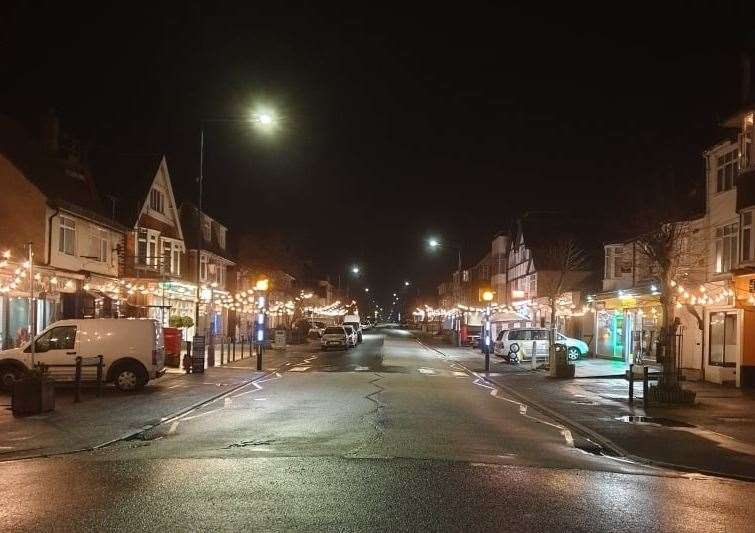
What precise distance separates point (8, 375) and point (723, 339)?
76.8 feet

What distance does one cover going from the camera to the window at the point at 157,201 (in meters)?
40.9

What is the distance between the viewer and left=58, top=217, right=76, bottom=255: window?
30.8m

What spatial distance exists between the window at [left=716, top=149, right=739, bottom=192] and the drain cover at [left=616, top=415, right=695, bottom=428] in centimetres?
1212

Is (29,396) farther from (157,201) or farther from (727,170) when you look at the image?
(157,201)

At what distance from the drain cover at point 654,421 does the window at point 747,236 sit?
8889 mm

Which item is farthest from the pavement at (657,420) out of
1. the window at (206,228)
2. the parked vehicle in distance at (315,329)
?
the parked vehicle in distance at (315,329)

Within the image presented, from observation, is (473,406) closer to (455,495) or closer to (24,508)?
(455,495)

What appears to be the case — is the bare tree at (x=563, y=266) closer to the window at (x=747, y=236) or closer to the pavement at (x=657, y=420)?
the pavement at (x=657, y=420)

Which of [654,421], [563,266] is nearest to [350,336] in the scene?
[563,266]

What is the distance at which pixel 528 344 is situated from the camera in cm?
3788

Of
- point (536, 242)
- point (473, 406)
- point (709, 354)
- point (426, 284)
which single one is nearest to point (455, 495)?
point (473, 406)

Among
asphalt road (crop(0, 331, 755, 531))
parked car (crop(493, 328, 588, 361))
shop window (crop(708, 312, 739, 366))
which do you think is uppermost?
shop window (crop(708, 312, 739, 366))

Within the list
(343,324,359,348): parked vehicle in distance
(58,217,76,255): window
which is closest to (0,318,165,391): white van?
(58,217,76,255): window

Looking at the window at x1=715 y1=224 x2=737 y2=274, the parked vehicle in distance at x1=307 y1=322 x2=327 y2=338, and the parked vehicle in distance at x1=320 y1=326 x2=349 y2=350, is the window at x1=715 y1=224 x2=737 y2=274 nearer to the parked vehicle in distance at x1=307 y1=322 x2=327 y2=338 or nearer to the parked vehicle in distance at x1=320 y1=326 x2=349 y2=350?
the parked vehicle in distance at x1=320 y1=326 x2=349 y2=350
